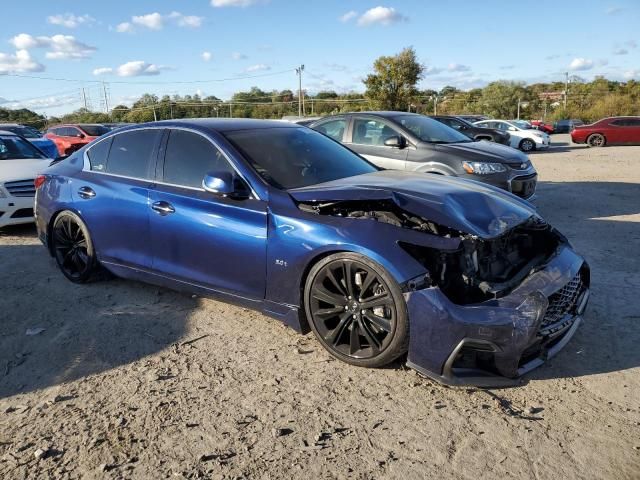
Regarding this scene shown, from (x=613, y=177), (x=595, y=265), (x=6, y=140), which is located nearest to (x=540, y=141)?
(x=613, y=177)

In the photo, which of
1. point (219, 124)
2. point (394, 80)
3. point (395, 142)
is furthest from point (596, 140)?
point (219, 124)

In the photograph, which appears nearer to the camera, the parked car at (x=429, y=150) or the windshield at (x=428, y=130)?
the parked car at (x=429, y=150)

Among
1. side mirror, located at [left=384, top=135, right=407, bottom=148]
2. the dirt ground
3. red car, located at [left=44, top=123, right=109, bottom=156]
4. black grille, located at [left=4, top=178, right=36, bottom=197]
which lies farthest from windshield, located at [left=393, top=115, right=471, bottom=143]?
red car, located at [left=44, top=123, right=109, bottom=156]

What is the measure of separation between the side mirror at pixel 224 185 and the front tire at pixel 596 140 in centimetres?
2588

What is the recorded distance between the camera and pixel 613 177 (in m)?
12.5

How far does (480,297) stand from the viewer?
10.1 ft

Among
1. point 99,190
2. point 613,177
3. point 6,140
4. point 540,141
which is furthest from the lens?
point 540,141

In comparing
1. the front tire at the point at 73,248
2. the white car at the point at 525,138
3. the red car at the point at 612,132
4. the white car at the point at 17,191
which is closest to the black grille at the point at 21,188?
the white car at the point at 17,191

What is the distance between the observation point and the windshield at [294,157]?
3945 millimetres

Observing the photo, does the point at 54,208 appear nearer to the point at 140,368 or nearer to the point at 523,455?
the point at 140,368

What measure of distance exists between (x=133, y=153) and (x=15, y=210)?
3519 millimetres

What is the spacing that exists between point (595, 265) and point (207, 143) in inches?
159

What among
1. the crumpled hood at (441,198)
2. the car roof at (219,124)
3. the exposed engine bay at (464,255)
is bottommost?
the exposed engine bay at (464,255)

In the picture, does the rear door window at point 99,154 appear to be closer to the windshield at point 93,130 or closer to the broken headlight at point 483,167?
the broken headlight at point 483,167
